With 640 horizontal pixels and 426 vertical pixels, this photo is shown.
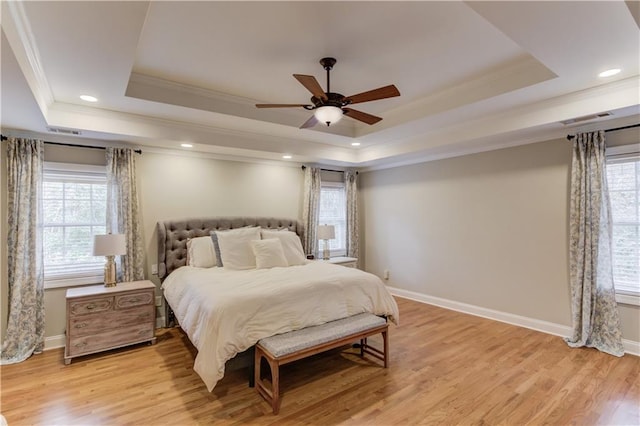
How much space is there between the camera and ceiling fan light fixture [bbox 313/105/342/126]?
274 cm

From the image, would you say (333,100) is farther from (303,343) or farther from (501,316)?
(501,316)

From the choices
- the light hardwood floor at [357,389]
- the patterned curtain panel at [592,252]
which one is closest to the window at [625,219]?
the patterned curtain panel at [592,252]

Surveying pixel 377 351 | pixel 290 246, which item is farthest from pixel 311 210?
pixel 377 351

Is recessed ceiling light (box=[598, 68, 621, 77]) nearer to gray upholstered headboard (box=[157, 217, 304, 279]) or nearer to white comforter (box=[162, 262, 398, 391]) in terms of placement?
white comforter (box=[162, 262, 398, 391])

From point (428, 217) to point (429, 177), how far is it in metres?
0.66

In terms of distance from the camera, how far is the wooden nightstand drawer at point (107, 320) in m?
3.23

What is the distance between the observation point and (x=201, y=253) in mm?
4113

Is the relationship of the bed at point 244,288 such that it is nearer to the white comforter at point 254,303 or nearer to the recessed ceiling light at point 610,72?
the white comforter at point 254,303

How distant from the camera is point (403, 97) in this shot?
12.2 feet

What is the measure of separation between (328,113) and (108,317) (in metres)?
3.08

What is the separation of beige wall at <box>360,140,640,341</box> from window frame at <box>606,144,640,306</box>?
0.29ft

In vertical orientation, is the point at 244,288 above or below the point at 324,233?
below

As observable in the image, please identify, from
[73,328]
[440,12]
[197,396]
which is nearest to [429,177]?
[440,12]

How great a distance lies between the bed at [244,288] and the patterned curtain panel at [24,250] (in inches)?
47.7
